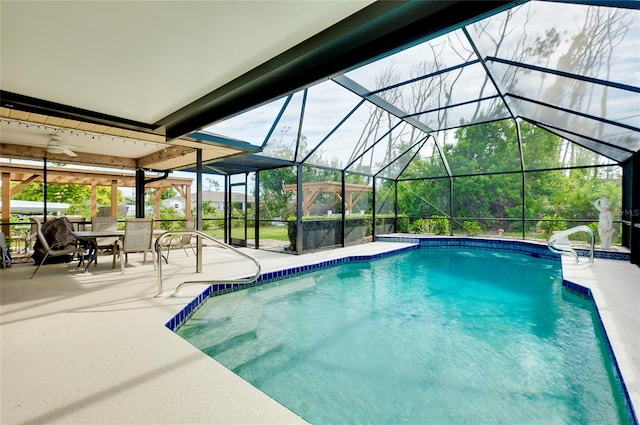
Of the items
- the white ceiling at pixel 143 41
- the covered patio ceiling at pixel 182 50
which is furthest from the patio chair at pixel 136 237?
the white ceiling at pixel 143 41

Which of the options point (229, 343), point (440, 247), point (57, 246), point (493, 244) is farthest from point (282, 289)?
point (493, 244)

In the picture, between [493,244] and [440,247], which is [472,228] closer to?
[493,244]

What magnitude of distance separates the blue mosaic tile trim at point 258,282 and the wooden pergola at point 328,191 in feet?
6.59

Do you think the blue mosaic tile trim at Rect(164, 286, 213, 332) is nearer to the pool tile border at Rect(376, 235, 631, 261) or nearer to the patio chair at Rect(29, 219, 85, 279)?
the patio chair at Rect(29, 219, 85, 279)

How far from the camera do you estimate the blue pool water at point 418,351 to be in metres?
2.25

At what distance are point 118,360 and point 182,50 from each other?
258 cm

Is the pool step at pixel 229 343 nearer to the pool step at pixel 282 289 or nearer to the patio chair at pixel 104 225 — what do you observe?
the pool step at pixel 282 289

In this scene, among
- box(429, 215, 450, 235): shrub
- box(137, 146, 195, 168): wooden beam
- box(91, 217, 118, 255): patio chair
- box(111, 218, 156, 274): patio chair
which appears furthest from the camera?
box(429, 215, 450, 235): shrub

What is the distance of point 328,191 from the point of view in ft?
30.4

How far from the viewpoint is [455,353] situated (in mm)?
3068

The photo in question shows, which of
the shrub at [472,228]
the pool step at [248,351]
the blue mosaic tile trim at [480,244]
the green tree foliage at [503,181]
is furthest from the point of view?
the shrub at [472,228]

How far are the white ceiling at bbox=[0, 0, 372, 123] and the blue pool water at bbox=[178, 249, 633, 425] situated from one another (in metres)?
2.80

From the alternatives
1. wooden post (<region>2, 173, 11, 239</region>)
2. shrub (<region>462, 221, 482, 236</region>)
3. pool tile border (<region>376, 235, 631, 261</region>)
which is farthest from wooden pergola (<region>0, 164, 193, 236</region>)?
shrub (<region>462, 221, 482, 236</region>)

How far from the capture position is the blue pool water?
225 centimetres
